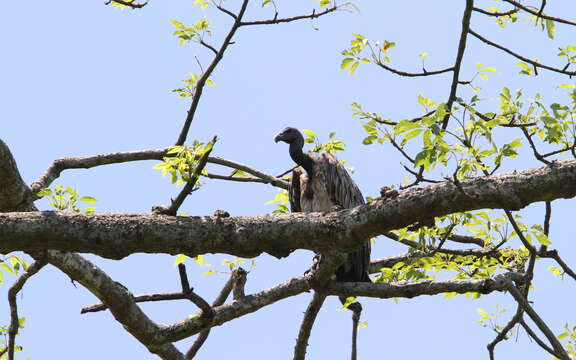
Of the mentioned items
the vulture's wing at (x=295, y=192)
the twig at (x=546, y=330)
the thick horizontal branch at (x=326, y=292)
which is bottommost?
the twig at (x=546, y=330)

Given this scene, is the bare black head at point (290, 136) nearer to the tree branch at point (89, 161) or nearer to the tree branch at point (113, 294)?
the tree branch at point (89, 161)

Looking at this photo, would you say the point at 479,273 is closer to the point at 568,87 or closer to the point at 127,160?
the point at 568,87

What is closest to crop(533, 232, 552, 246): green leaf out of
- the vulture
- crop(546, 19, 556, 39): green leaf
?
crop(546, 19, 556, 39): green leaf

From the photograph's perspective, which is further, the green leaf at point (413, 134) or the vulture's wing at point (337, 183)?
the vulture's wing at point (337, 183)

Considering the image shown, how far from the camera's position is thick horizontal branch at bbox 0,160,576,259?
17.0ft

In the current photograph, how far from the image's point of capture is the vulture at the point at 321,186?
9.18 meters

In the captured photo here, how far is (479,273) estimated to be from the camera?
23.2 feet

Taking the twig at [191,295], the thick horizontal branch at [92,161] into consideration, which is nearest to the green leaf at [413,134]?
the twig at [191,295]

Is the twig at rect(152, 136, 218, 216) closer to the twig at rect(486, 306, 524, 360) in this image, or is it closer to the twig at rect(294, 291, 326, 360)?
the twig at rect(294, 291, 326, 360)

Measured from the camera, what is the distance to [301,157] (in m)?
9.62

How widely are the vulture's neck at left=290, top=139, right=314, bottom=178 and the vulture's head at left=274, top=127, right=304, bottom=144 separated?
0.12 metres

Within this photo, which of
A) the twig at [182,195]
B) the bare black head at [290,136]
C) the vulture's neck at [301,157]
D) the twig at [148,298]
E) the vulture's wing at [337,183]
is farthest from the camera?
the bare black head at [290,136]

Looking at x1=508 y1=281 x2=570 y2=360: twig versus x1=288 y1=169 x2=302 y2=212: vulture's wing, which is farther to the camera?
x1=288 y1=169 x2=302 y2=212: vulture's wing

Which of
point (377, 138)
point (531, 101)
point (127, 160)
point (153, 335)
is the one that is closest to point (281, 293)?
point (153, 335)
